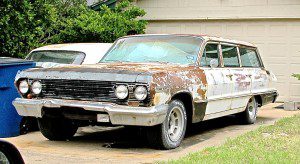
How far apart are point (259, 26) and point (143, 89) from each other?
8.35m

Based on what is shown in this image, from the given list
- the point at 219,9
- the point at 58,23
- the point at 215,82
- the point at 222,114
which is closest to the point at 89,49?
the point at 215,82

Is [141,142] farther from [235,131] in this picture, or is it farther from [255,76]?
[255,76]

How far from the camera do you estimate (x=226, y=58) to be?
383 inches

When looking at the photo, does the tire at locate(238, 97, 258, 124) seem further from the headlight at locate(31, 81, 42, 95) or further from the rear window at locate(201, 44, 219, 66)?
the headlight at locate(31, 81, 42, 95)

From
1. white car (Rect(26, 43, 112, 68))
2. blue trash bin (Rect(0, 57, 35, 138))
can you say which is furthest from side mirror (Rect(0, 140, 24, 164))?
white car (Rect(26, 43, 112, 68))

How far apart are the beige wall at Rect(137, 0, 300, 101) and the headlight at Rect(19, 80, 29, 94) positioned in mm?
8210

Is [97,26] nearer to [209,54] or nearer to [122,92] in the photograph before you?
[209,54]

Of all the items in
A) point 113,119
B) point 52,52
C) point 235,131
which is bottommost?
point 235,131

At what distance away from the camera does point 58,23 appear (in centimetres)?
1393

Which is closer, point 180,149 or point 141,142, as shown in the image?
point 180,149

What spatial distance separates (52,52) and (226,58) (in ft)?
10.4

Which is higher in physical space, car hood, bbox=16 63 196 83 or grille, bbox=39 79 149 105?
car hood, bbox=16 63 196 83

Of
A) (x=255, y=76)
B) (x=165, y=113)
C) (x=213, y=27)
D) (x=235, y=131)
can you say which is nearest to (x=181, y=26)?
(x=213, y=27)

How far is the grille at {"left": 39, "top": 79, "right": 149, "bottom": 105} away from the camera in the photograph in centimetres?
732
